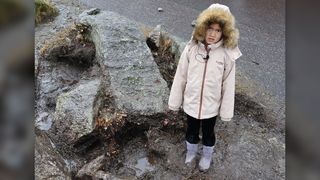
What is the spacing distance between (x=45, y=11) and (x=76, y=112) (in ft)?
1.75

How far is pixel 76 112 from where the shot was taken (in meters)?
1.78

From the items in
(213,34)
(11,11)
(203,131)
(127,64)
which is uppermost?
(11,11)

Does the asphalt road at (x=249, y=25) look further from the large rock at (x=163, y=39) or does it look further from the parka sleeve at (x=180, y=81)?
the parka sleeve at (x=180, y=81)

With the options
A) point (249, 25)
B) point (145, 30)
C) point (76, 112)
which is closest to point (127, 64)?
point (145, 30)

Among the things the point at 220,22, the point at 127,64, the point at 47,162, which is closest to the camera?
the point at 220,22

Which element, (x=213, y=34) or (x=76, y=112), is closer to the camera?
(x=213, y=34)

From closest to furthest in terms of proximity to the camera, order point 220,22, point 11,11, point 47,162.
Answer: point 11,11, point 220,22, point 47,162

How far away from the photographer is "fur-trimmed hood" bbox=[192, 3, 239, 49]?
1.40 metres

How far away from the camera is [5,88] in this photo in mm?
773

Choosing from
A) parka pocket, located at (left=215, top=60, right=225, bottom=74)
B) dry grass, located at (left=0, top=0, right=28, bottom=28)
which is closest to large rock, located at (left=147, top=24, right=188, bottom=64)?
parka pocket, located at (left=215, top=60, right=225, bottom=74)

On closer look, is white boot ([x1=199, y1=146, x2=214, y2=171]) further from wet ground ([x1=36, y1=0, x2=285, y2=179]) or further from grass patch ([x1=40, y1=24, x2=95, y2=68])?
grass patch ([x1=40, y1=24, x2=95, y2=68])

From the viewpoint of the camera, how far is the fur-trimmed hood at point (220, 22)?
4.60ft

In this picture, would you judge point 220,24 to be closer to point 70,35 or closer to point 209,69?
point 209,69

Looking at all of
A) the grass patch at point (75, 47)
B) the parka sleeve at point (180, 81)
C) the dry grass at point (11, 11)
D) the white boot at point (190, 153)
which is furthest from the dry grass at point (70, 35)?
the dry grass at point (11, 11)
